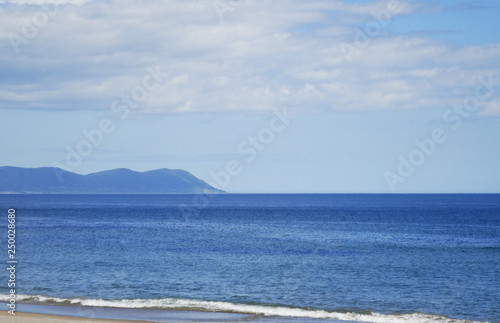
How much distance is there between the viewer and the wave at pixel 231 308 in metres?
22.0

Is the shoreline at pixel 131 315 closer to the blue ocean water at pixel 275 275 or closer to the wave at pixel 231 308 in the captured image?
the wave at pixel 231 308

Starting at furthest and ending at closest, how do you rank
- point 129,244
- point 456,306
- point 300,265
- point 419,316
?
point 129,244 → point 300,265 → point 456,306 → point 419,316

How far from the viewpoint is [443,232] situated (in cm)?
6181

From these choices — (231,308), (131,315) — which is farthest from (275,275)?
(131,315)

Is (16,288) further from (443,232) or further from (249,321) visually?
(443,232)

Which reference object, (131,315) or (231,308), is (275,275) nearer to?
(231,308)

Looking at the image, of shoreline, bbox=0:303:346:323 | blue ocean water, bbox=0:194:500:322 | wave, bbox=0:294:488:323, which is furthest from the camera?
blue ocean water, bbox=0:194:500:322

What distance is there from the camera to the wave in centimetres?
2203

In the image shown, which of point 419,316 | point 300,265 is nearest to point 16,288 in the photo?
point 300,265

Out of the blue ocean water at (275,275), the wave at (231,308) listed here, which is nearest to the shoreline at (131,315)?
the wave at (231,308)

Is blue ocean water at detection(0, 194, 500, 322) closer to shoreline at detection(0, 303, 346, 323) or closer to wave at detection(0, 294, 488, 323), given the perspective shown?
wave at detection(0, 294, 488, 323)

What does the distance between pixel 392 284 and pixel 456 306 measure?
5203 mm

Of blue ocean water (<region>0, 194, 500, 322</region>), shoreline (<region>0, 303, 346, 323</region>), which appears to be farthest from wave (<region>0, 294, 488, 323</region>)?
shoreline (<region>0, 303, 346, 323</region>)

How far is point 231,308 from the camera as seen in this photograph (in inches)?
933
